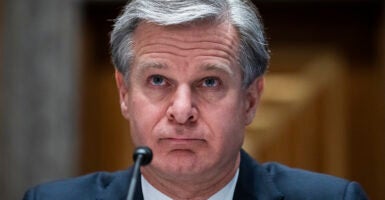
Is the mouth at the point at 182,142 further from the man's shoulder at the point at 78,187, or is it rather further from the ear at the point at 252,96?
the man's shoulder at the point at 78,187

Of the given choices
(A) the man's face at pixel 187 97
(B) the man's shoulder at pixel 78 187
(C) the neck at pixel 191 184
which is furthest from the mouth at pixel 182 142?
(B) the man's shoulder at pixel 78 187

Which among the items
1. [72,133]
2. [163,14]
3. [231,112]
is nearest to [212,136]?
[231,112]

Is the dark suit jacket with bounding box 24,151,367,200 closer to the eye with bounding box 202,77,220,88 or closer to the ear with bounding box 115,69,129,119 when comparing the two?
the ear with bounding box 115,69,129,119

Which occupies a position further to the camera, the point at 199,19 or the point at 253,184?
the point at 253,184

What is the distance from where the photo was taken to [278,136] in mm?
5887

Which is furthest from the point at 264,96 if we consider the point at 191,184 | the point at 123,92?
the point at 191,184

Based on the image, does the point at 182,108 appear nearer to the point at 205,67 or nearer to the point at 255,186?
the point at 205,67

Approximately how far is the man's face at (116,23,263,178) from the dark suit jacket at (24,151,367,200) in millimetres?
221

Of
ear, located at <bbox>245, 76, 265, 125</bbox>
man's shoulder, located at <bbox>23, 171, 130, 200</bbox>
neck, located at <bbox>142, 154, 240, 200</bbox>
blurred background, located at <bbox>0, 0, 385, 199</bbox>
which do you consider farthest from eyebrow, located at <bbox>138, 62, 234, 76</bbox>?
blurred background, located at <bbox>0, 0, 385, 199</bbox>

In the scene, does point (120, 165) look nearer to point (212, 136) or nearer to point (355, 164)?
point (355, 164)

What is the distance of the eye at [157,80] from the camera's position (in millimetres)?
2864

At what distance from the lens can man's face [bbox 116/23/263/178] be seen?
2824mm

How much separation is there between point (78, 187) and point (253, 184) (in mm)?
538

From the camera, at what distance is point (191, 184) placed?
2965 mm
